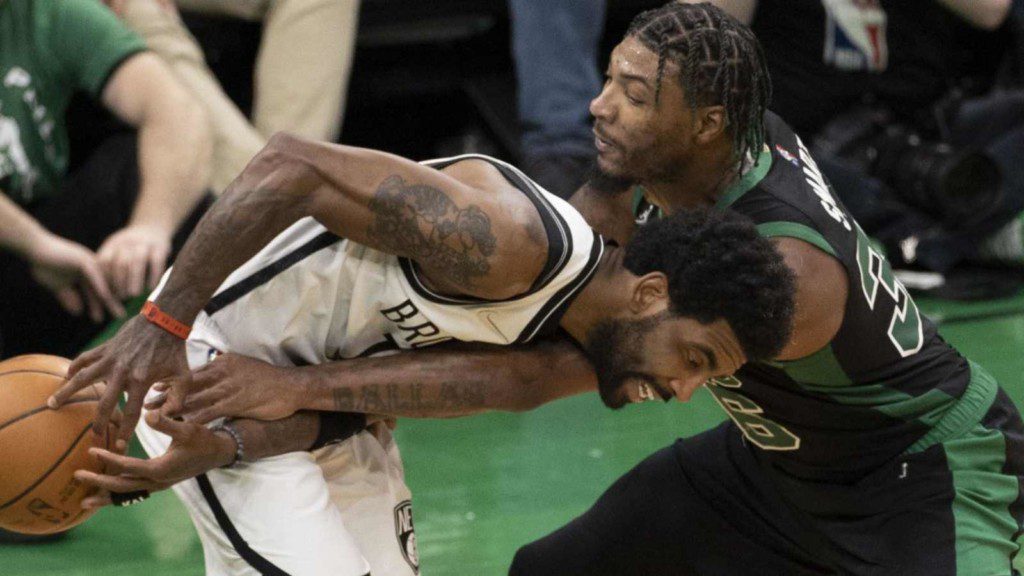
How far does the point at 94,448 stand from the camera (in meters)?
2.94

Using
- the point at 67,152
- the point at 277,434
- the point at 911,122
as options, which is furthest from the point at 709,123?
the point at 911,122

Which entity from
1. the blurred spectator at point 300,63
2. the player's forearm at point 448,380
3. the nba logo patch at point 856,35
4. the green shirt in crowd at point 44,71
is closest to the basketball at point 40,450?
the player's forearm at point 448,380

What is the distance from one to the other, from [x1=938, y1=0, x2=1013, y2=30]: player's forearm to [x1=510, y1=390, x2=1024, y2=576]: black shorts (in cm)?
360

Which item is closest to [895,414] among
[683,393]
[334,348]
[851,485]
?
[851,485]

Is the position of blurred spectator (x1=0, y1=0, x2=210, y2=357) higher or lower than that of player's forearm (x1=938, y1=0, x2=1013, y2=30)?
higher

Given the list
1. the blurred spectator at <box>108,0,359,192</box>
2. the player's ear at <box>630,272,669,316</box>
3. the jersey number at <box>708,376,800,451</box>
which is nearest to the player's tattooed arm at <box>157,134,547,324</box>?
the player's ear at <box>630,272,669,316</box>

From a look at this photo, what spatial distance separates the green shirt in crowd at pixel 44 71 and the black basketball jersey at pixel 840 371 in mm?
2416

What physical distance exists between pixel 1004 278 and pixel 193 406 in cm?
459

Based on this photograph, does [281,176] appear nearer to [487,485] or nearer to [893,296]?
[893,296]

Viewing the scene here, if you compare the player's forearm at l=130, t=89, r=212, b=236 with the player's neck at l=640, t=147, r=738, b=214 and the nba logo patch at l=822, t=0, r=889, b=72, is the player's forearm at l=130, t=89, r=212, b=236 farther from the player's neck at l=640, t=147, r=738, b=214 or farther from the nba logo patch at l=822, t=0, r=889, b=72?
the nba logo patch at l=822, t=0, r=889, b=72

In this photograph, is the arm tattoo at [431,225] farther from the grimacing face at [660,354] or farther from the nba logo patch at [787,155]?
the nba logo patch at [787,155]

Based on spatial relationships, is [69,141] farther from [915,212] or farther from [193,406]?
[915,212]

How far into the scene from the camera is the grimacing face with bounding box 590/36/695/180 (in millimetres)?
3152

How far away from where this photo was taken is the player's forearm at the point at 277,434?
9.96 ft
